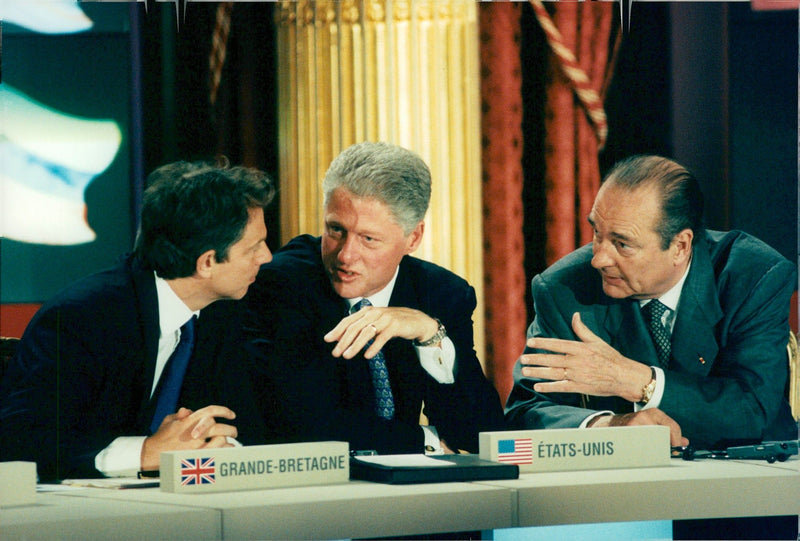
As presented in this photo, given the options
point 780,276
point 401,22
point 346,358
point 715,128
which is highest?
point 401,22

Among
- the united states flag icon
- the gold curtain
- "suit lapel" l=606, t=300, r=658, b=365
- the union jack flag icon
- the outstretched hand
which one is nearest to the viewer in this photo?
the union jack flag icon

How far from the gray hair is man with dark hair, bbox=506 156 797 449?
489 millimetres

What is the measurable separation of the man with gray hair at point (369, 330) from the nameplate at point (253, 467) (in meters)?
0.67

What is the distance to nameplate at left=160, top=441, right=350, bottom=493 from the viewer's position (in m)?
1.97

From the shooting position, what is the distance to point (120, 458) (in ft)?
7.64

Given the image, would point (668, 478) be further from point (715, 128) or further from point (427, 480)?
point (715, 128)

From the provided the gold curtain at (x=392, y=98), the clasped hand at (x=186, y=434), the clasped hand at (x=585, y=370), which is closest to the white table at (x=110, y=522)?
the clasped hand at (x=186, y=434)

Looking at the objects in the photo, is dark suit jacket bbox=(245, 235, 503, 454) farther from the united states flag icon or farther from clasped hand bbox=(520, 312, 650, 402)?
the united states flag icon

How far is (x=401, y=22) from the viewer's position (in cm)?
303

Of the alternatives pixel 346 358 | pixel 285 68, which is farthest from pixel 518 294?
pixel 285 68

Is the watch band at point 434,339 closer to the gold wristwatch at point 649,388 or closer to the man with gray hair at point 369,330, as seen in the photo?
the man with gray hair at point 369,330

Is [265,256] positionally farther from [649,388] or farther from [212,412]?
[649,388]

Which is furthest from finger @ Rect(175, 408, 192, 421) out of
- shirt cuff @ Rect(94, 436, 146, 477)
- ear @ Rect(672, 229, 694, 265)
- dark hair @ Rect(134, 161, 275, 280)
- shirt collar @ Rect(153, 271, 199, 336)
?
ear @ Rect(672, 229, 694, 265)

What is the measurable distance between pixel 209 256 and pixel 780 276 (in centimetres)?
173
